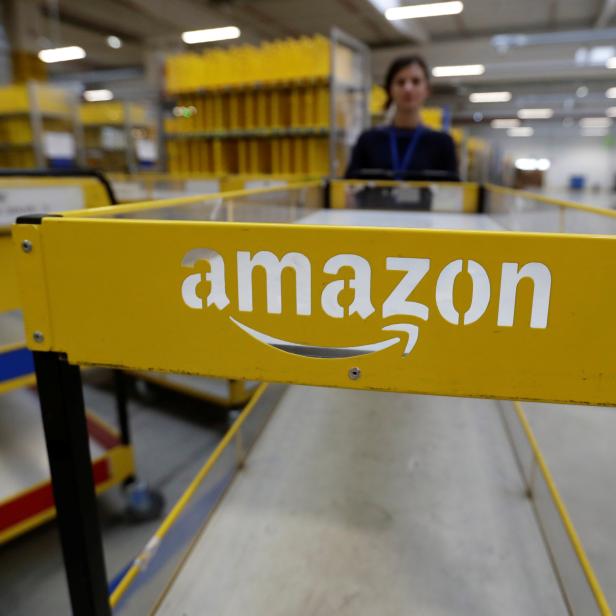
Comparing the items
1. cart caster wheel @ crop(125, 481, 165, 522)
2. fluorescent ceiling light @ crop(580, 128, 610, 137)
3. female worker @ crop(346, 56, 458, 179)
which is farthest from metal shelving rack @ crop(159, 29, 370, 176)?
fluorescent ceiling light @ crop(580, 128, 610, 137)

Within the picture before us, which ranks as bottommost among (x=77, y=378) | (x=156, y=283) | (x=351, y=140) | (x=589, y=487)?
(x=589, y=487)

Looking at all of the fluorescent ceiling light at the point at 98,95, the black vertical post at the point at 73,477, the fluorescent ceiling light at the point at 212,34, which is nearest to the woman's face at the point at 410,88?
the black vertical post at the point at 73,477

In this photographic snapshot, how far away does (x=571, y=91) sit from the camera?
48.5ft

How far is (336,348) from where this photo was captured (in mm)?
624

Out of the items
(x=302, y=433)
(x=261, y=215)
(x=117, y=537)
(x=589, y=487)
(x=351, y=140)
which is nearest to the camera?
(x=261, y=215)

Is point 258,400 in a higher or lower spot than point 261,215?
lower

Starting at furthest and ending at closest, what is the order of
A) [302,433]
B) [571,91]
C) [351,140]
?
1. [571,91]
2. [351,140]
3. [302,433]

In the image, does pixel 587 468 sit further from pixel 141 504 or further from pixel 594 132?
pixel 594 132

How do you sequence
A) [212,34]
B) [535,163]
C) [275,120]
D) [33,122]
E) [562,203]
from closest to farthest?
[562,203] → [275,120] → [33,122] → [212,34] → [535,163]

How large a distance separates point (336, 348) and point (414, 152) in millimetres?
2074

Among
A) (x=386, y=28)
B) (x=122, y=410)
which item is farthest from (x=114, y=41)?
(x=122, y=410)

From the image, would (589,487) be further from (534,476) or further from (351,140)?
(351,140)

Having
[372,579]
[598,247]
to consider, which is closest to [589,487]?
[372,579]

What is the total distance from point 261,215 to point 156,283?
73 centimetres
